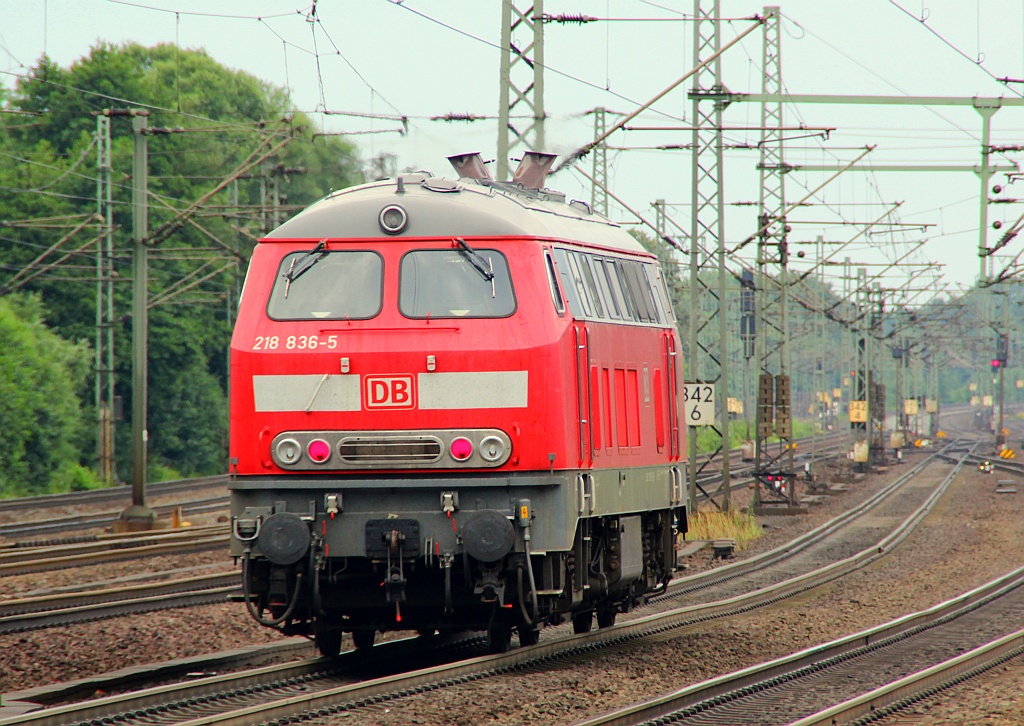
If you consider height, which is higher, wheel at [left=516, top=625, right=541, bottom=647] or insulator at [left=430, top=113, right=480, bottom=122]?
insulator at [left=430, top=113, right=480, bottom=122]

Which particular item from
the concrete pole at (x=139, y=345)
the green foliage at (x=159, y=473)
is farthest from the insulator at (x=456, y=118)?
the green foliage at (x=159, y=473)

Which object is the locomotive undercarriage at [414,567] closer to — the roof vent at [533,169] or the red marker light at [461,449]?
the red marker light at [461,449]

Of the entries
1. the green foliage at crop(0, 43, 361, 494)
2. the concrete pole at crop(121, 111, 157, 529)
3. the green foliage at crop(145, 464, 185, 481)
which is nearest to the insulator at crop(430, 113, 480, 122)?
the concrete pole at crop(121, 111, 157, 529)

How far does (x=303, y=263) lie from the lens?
11547 millimetres

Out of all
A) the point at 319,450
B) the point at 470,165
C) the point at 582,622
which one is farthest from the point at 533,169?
the point at 582,622

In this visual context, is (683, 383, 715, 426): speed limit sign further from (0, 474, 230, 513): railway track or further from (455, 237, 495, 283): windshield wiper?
(455, 237, 495, 283): windshield wiper

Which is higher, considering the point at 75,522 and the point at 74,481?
the point at 74,481

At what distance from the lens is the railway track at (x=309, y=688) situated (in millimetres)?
9344

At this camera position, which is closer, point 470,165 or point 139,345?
point 470,165

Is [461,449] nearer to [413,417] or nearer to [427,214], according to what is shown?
[413,417]

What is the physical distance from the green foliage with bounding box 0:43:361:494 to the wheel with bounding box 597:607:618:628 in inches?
1077

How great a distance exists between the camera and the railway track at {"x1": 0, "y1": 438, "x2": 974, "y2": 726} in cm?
934

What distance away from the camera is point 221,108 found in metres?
69.1

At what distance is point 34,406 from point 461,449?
3351 centimetres
